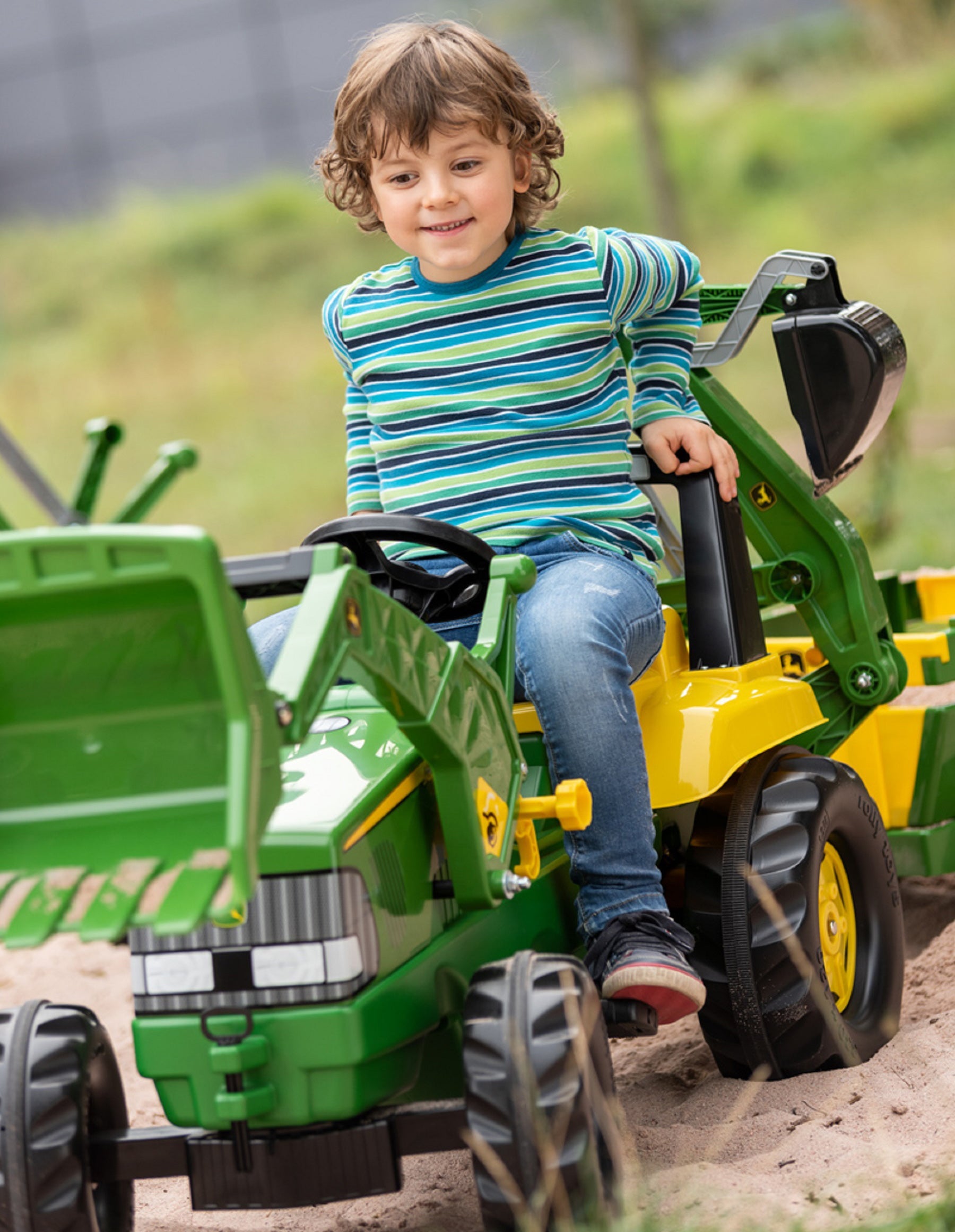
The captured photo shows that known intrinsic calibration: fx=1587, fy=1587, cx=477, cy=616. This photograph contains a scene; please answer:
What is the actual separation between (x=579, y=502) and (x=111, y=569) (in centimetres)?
115

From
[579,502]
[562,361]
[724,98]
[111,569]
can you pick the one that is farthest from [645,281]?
[724,98]

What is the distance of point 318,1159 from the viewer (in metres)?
2.01

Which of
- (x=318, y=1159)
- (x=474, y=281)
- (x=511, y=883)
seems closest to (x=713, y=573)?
(x=474, y=281)

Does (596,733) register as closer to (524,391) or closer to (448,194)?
(524,391)

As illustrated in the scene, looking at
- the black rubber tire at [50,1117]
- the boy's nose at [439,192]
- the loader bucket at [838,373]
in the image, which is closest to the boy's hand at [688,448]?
the loader bucket at [838,373]

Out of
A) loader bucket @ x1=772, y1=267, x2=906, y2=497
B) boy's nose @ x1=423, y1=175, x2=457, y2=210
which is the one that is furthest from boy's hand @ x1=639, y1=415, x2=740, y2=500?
boy's nose @ x1=423, y1=175, x2=457, y2=210

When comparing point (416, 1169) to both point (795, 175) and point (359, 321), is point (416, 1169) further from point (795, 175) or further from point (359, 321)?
point (795, 175)

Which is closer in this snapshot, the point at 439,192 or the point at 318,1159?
the point at 318,1159

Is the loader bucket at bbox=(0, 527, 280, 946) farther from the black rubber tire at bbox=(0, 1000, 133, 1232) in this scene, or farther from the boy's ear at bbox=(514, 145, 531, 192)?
the boy's ear at bbox=(514, 145, 531, 192)

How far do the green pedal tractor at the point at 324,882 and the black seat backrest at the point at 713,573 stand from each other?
22 centimetres

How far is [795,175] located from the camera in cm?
1348

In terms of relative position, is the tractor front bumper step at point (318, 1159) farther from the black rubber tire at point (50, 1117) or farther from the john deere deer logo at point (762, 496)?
the john deere deer logo at point (762, 496)

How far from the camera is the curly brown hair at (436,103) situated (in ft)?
8.61

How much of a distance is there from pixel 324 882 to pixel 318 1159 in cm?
35
